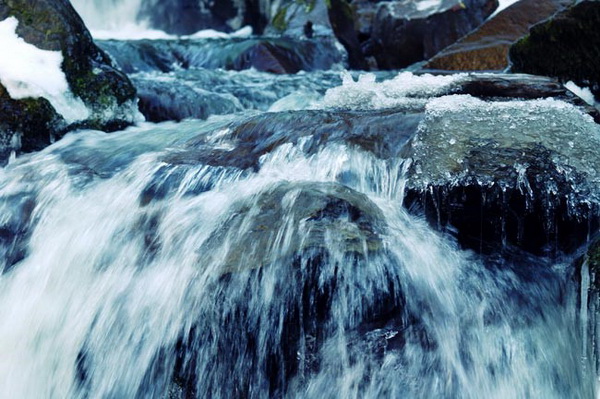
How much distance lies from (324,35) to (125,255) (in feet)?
34.0

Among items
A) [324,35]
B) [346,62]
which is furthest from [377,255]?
[324,35]

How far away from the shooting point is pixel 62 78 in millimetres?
5160

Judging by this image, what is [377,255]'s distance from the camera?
2670 mm

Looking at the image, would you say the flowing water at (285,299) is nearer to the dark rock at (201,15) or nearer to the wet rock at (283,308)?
the wet rock at (283,308)

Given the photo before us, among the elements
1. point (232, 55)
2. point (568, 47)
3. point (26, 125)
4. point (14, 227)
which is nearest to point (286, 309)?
point (14, 227)

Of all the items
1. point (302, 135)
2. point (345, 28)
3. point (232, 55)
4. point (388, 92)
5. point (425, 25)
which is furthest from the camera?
point (345, 28)

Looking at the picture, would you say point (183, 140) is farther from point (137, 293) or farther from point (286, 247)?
point (286, 247)

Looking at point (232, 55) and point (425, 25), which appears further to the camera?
point (232, 55)

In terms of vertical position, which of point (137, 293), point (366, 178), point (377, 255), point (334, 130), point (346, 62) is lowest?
point (137, 293)

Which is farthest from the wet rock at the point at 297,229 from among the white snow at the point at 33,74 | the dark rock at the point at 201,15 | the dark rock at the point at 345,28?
the dark rock at the point at 201,15

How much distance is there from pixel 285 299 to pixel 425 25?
8.68 m

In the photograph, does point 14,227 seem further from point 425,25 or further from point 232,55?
point 425,25

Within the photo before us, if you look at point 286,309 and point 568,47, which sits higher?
point 568,47

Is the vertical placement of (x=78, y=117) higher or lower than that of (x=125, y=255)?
higher
